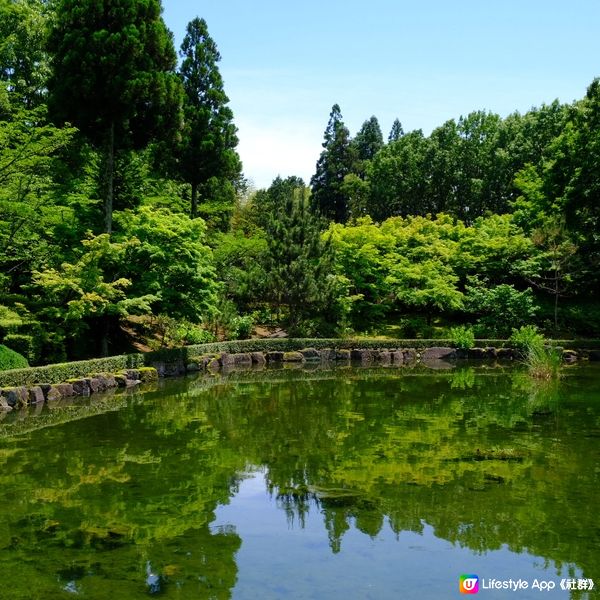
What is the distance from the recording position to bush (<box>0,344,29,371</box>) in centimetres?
1419

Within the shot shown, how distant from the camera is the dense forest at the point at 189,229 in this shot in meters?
17.4

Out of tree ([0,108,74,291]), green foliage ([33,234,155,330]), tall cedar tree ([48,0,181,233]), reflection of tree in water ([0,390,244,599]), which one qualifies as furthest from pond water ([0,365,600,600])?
tall cedar tree ([48,0,181,233])

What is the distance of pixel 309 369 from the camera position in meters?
22.4

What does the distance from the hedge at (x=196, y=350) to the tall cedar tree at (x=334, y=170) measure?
1078 inches

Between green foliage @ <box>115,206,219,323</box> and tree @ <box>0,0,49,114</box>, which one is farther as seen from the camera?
tree @ <box>0,0,49,114</box>

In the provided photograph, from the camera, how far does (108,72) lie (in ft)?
63.4

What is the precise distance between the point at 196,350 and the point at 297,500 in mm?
14320

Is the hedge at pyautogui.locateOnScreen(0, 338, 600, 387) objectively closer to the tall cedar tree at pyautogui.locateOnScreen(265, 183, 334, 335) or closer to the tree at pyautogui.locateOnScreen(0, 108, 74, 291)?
the tall cedar tree at pyautogui.locateOnScreen(265, 183, 334, 335)

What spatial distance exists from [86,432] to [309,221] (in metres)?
16.2

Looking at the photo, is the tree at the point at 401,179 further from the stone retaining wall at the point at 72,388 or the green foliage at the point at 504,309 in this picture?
the stone retaining wall at the point at 72,388

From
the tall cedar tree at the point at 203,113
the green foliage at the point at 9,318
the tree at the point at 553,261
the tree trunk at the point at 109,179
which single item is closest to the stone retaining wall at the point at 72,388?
the green foliage at the point at 9,318

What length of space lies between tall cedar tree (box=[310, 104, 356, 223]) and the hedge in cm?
2739

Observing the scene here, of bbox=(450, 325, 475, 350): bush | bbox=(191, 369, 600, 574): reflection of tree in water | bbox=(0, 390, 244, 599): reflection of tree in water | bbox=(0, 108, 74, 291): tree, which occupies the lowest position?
bbox=(191, 369, 600, 574): reflection of tree in water

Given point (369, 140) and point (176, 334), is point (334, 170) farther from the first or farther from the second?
point (176, 334)
